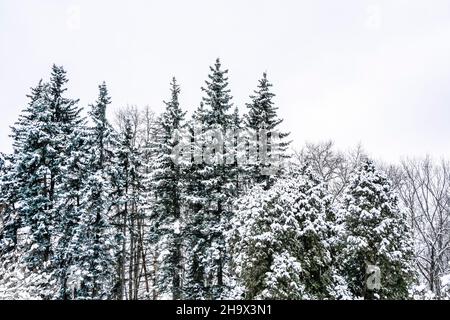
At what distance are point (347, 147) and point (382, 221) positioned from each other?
2017cm

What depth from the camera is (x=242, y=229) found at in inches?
579

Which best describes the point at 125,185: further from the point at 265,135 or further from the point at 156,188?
the point at 265,135

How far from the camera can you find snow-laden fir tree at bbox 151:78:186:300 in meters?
22.0

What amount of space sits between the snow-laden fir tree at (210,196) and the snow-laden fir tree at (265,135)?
140 cm

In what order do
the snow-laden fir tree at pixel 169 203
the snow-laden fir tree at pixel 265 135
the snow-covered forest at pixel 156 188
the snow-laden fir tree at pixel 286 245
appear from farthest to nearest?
the snow-laden fir tree at pixel 265 135, the snow-laden fir tree at pixel 169 203, the snow-covered forest at pixel 156 188, the snow-laden fir tree at pixel 286 245

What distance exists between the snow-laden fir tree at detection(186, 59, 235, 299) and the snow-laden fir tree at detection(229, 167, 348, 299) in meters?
5.72

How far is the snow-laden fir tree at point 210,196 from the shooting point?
840 inches

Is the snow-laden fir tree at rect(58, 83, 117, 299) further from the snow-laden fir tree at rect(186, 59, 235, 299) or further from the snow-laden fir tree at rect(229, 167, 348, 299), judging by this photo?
the snow-laden fir tree at rect(229, 167, 348, 299)

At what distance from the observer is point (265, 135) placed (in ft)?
76.9

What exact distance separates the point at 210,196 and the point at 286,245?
28.8 ft

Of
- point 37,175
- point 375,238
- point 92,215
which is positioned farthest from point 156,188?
point 375,238

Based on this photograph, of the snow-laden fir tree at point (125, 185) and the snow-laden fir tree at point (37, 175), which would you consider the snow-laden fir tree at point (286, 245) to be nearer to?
the snow-laden fir tree at point (125, 185)

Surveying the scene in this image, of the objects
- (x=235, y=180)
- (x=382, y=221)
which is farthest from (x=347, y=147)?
(x=382, y=221)

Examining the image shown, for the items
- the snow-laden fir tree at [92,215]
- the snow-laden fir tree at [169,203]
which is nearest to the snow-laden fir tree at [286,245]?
the snow-laden fir tree at [169,203]
